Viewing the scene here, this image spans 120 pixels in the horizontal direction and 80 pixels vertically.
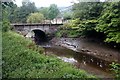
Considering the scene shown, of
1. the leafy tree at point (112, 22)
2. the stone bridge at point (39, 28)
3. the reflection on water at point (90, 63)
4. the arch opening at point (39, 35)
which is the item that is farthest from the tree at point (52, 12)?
the reflection on water at point (90, 63)

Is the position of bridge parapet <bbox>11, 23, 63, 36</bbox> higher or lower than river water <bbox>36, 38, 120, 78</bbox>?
higher

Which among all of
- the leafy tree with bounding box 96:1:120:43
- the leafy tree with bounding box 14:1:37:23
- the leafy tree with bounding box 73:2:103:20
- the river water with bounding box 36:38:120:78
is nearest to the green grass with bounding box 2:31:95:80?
the river water with bounding box 36:38:120:78

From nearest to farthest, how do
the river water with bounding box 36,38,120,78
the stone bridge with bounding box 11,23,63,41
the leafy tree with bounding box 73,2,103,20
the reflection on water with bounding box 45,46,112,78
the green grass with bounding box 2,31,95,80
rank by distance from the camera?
the green grass with bounding box 2,31,95,80, the reflection on water with bounding box 45,46,112,78, the river water with bounding box 36,38,120,78, the leafy tree with bounding box 73,2,103,20, the stone bridge with bounding box 11,23,63,41

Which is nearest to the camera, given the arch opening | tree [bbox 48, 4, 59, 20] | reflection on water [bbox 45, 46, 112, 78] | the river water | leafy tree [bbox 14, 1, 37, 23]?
reflection on water [bbox 45, 46, 112, 78]

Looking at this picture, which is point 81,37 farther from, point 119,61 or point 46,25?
point 119,61

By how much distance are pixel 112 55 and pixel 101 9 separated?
7.05 metres

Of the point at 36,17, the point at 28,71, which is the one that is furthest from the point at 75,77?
the point at 36,17

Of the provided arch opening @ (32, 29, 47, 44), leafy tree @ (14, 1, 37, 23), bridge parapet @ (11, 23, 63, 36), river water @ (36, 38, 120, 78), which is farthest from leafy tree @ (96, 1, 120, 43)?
leafy tree @ (14, 1, 37, 23)

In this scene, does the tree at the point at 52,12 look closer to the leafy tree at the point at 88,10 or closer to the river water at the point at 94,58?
the leafy tree at the point at 88,10

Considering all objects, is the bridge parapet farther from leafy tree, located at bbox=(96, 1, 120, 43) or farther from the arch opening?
leafy tree, located at bbox=(96, 1, 120, 43)

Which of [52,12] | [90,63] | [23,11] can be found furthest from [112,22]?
[52,12]

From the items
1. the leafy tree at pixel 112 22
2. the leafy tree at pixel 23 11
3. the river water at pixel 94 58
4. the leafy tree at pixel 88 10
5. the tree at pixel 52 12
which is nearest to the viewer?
the river water at pixel 94 58

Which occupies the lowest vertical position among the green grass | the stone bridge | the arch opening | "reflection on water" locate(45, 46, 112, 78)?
"reflection on water" locate(45, 46, 112, 78)

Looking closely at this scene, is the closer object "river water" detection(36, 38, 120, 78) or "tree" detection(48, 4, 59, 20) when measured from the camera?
"river water" detection(36, 38, 120, 78)
